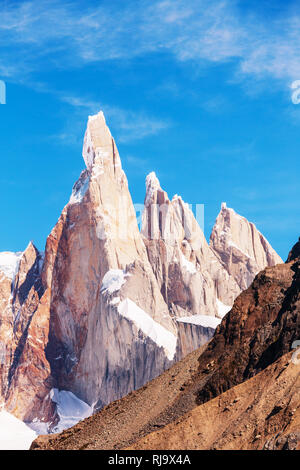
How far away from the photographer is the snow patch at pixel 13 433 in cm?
13738

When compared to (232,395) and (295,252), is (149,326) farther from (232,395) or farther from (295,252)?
(232,395)

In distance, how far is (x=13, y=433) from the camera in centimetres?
14638

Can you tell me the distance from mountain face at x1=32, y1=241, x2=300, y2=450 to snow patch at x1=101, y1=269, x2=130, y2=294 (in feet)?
287

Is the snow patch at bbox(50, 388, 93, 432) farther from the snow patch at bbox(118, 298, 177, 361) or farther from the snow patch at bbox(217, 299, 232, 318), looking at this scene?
the snow patch at bbox(217, 299, 232, 318)

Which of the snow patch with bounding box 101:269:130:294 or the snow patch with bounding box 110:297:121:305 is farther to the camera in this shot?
the snow patch with bounding box 101:269:130:294

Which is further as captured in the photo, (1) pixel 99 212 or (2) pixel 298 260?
(1) pixel 99 212

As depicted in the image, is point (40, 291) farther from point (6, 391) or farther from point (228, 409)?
point (228, 409)

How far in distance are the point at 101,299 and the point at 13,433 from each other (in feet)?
85.3

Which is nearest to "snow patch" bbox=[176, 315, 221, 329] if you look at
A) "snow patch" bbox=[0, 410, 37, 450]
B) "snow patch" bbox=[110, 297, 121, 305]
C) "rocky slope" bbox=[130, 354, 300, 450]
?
"snow patch" bbox=[110, 297, 121, 305]

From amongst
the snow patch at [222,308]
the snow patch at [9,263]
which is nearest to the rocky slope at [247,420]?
the snow patch at [222,308]

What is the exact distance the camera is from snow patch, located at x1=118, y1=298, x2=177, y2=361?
15288 cm
